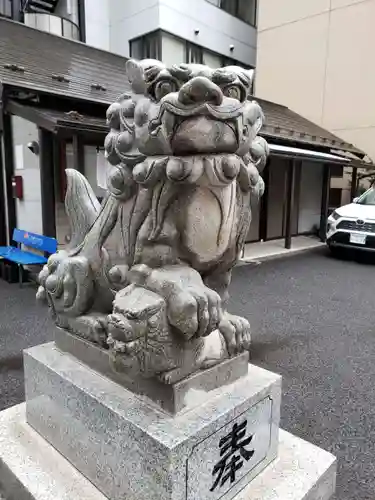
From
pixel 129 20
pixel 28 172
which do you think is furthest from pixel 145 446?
pixel 129 20

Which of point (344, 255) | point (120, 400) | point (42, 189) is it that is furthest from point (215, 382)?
point (344, 255)

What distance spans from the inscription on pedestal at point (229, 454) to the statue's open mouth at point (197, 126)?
97 centimetres

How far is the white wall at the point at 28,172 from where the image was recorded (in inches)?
218

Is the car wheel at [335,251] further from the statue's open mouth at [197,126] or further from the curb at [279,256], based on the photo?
the statue's open mouth at [197,126]

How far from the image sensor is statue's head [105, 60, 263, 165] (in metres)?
1.11

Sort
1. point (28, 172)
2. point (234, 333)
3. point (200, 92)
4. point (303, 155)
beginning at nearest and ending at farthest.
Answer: point (200, 92) → point (234, 333) → point (28, 172) → point (303, 155)

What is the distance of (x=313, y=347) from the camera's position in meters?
3.67

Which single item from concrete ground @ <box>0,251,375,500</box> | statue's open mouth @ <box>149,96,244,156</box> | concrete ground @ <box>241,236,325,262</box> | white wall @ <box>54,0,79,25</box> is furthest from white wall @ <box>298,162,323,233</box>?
statue's open mouth @ <box>149,96,244,156</box>

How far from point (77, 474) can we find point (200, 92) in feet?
5.07

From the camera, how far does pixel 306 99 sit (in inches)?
488

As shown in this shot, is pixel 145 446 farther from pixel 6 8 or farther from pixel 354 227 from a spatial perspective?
pixel 6 8

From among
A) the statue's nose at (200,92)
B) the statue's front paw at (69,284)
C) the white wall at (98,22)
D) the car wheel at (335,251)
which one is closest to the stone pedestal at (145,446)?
the statue's front paw at (69,284)

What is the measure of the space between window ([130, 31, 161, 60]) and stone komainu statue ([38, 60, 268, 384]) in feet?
37.8

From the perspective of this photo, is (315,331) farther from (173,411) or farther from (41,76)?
(41,76)
